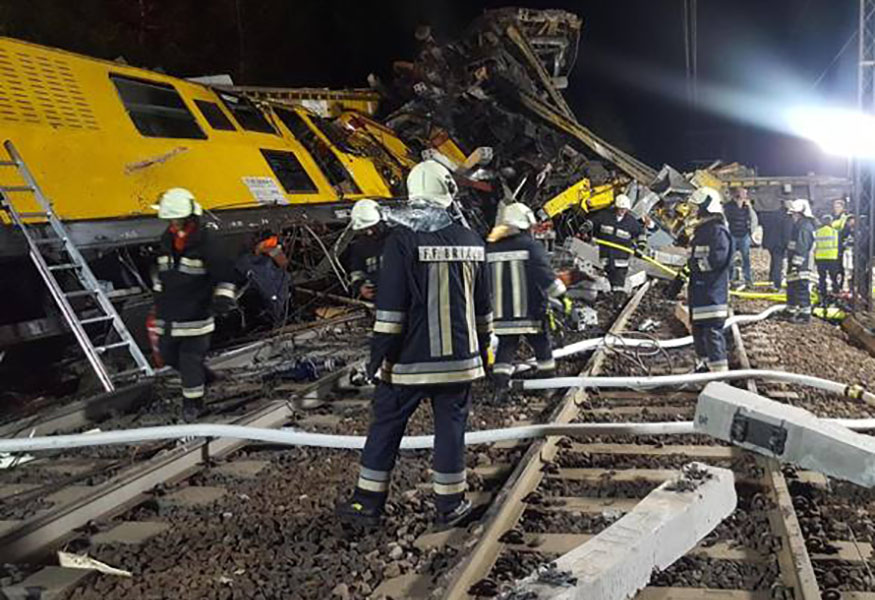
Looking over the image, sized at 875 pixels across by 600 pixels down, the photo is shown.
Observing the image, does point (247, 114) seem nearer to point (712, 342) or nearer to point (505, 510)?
point (712, 342)

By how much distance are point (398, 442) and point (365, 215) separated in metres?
3.24

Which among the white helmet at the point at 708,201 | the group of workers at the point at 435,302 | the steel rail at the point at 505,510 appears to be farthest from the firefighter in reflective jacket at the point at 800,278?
the steel rail at the point at 505,510

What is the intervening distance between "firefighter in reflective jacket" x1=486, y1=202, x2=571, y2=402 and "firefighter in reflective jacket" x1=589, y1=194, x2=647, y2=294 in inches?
235

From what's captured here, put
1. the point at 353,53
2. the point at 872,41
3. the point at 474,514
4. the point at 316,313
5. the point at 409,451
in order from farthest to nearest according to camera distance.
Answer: the point at 353,53
the point at 316,313
the point at 872,41
the point at 409,451
the point at 474,514

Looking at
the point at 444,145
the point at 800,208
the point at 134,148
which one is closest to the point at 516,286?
the point at 134,148

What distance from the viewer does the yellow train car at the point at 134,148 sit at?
685cm

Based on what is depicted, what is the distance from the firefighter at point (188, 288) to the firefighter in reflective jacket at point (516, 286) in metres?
2.11

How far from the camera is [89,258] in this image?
6.69 metres

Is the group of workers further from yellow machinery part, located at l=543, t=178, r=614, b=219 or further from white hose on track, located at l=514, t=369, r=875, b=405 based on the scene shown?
yellow machinery part, located at l=543, t=178, r=614, b=219

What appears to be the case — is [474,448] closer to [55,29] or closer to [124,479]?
[124,479]

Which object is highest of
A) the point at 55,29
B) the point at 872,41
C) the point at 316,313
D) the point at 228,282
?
the point at 55,29

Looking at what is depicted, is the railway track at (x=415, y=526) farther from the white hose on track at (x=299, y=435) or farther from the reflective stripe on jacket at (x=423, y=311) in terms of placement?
the reflective stripe on jacket at (x=423, y=311)

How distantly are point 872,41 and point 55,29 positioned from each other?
15.4 m

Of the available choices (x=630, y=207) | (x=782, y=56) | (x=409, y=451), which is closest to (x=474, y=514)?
(x=409, y=451)
